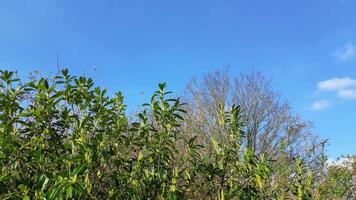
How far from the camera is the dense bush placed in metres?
2.75

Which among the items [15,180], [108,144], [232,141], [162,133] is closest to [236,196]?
[232,141]

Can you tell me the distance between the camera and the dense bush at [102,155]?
275 centimetres

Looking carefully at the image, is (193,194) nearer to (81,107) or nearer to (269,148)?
(81,107)

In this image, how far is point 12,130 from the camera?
293cm

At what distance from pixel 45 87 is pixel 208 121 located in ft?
67.9

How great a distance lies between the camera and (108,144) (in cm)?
302

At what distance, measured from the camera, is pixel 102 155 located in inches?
113

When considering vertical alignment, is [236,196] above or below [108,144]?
below

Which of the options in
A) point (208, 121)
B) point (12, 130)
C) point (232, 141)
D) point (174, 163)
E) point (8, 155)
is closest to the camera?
point (8, 155)

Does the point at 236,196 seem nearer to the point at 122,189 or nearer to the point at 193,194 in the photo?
the point at 193,194

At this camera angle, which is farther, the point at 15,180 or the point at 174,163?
the point at 174,163

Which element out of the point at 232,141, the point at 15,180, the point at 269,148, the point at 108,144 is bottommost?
the point at 15,180

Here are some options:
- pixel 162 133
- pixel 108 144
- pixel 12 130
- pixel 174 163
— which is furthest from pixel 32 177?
pixel 174 163

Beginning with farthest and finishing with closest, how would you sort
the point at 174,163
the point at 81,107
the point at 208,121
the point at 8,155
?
1. the point at 208,121
2. the point at 174,163
3. the point at 81,107
4. the point at 8,155
